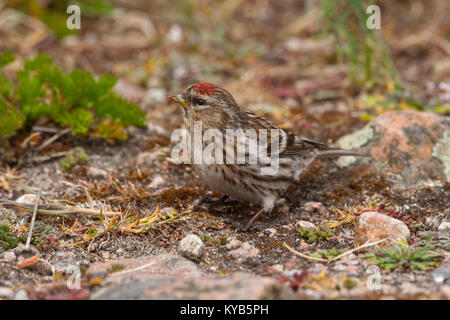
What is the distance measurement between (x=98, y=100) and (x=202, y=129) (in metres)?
1.21

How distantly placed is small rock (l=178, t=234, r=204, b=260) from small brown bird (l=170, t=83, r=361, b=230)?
24.4 inches

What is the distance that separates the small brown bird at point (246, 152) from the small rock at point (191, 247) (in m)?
0.62

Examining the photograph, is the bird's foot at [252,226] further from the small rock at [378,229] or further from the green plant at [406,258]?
the green plant at [406,258]

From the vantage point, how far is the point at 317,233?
13.0 ft

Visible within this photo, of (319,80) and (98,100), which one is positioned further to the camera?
(319,80)

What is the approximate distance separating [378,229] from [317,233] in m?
0.46

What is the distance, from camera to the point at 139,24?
803cm

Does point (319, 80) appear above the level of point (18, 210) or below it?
above

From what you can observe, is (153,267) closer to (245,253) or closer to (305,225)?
(245,253)

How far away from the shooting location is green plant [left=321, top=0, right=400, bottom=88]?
5812mm

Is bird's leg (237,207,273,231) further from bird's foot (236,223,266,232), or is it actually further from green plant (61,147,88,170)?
green plant (61,147,88,170)

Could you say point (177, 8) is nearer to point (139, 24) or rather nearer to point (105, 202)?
point (139, 24)

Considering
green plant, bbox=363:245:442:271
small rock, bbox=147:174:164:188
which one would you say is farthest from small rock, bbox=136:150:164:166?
green plant, bbox=363:245:442:271
